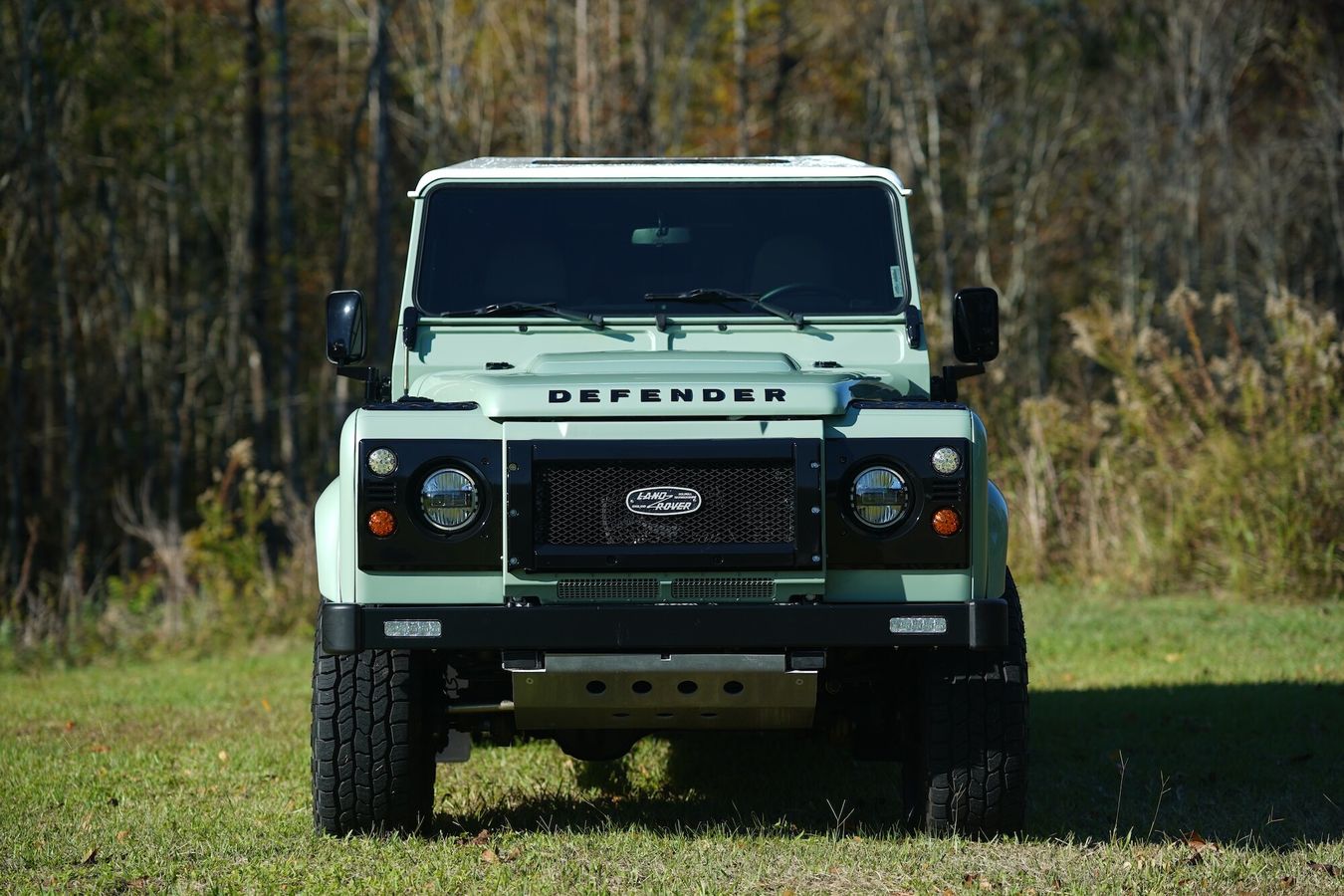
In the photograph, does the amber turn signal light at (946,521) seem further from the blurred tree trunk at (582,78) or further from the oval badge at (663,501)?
the blurred tree trunk at (582,78)

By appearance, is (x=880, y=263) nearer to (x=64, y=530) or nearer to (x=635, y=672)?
(x=635, y=672)

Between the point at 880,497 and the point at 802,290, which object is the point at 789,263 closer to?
the point at 802,290

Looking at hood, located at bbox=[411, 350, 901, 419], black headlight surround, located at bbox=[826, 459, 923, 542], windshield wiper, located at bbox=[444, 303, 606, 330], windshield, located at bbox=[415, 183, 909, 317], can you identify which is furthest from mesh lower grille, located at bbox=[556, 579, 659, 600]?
windshield, located at bbox=[415, 183, 909, 317]

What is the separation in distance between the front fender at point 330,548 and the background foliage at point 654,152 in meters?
6.70

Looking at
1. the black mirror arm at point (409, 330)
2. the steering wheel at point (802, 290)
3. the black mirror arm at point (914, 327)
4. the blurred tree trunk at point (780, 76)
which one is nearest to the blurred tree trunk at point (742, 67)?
the blurred tree trunk at point (780, 76)

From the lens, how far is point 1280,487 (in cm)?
1062

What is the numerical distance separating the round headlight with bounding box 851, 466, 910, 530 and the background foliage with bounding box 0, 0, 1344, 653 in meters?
6.97

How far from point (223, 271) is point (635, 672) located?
24854 millimetres

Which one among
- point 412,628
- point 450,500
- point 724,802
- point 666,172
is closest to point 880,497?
point 450,500

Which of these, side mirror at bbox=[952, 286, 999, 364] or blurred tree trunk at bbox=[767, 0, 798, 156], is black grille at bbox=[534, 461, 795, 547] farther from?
blurred tree trunk at bbox=[767, 0, 798, 156]

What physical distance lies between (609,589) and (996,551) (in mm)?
1163

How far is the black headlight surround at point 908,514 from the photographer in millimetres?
4508

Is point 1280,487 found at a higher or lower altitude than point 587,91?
lower

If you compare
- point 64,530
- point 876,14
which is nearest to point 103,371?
point 64,530
